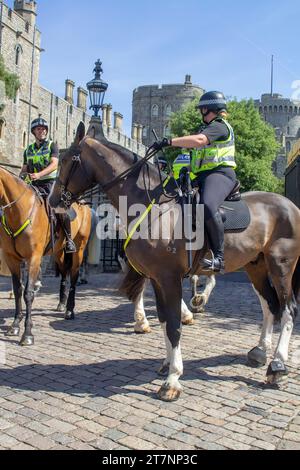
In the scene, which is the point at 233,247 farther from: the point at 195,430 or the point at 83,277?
the point at 83,277

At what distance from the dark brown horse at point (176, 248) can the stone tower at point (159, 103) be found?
86.1 metres

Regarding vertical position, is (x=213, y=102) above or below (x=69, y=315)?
above

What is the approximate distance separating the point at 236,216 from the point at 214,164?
66 centimetres

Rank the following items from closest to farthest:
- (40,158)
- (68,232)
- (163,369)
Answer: (163,369) < (40,158) < (68,232)

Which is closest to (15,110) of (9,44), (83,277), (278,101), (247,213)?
(9,44)

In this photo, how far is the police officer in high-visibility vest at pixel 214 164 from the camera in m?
5.15

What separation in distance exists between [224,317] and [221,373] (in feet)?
11.5

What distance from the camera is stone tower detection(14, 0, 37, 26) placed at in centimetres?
5372

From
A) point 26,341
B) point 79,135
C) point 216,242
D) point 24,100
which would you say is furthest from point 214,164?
point 24,100

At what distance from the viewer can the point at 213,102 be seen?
5312mm

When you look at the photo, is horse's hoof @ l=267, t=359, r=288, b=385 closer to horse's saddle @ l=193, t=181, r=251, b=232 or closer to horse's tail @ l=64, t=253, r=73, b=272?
horse's saddle @ l=193, t=181, r=251, b=232

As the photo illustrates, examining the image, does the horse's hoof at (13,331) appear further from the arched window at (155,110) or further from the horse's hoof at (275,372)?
the arched window at (155,110)

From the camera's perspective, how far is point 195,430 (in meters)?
4.19

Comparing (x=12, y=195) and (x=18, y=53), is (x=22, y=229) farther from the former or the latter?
(x=18, y=53)
